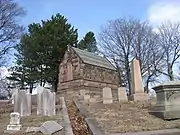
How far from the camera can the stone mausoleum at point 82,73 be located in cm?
2950

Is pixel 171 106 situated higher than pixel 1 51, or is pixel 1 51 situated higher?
pixel 1 51

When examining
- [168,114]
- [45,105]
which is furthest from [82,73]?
[168,114]

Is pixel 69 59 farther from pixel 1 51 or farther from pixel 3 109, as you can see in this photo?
pixel 3 109

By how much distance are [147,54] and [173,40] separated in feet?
16.4

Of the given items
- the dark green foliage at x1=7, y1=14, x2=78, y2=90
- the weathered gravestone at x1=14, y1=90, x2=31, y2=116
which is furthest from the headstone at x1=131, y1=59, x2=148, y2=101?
the dark green foliage at x1=7, y1=14, x2=78, y2=90

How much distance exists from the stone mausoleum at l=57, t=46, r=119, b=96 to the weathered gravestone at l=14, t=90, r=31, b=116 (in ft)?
51.3

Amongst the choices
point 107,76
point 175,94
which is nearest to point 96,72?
point 107,76

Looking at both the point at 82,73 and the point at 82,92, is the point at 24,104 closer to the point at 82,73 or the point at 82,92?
the point at 82,92

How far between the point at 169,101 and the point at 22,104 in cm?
689

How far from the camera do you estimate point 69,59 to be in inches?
1232

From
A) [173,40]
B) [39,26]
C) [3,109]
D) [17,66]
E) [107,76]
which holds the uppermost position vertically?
[39,26]

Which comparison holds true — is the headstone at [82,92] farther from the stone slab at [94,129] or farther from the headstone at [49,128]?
the headstone at [49,128]

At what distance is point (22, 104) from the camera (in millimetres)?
13227

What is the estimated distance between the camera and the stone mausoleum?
2950cm
